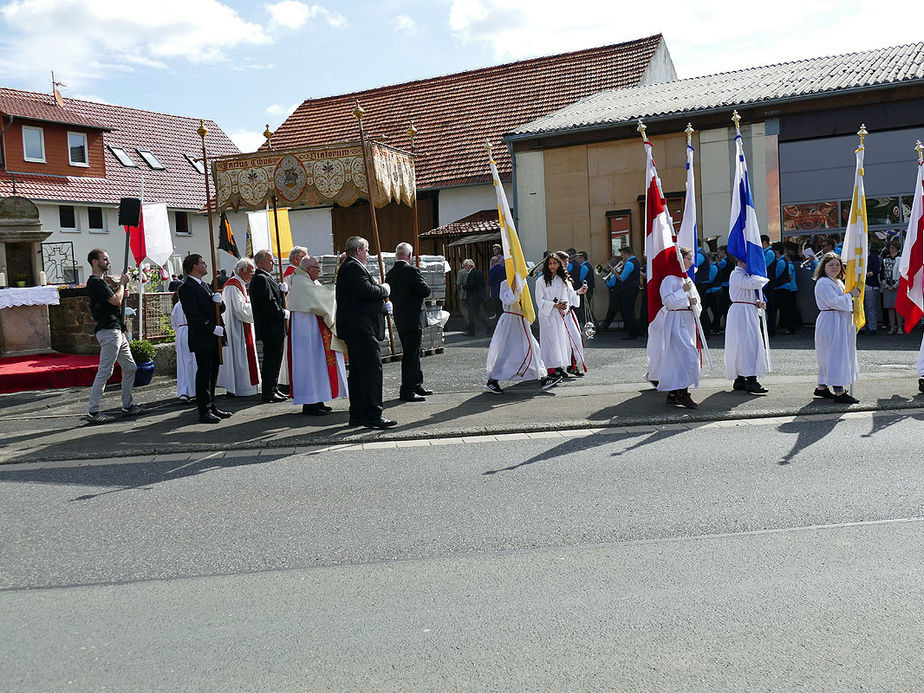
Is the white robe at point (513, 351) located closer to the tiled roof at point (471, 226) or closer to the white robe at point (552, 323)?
the white robe at point (552, 323)

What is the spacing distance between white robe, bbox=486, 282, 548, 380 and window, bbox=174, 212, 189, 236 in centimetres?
3514

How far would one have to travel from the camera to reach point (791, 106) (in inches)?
790

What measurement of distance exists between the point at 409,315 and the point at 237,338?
2500 mm

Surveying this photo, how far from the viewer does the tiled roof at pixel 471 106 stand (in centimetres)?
2978

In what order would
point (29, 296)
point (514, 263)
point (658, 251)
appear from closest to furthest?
point (658, 251) < point (514, 263) < point (29, 296)

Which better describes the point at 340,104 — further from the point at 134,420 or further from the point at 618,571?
the point at 618,571

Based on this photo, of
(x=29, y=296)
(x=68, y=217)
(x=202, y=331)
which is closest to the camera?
(x=202, y=331)

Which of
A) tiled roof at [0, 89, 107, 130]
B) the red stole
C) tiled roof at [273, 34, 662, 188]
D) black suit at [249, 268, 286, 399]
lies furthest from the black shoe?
tiled roof at [0, 89, 107, 130]

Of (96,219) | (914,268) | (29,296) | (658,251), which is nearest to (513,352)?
(658,251)

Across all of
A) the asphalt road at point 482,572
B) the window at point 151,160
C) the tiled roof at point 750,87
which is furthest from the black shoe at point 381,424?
the window at point 151,160

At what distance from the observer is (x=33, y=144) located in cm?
3712

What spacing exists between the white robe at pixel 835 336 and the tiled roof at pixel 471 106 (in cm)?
1792

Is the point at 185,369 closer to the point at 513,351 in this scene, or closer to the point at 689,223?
the point at 513,351

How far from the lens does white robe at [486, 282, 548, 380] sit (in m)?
12.0
